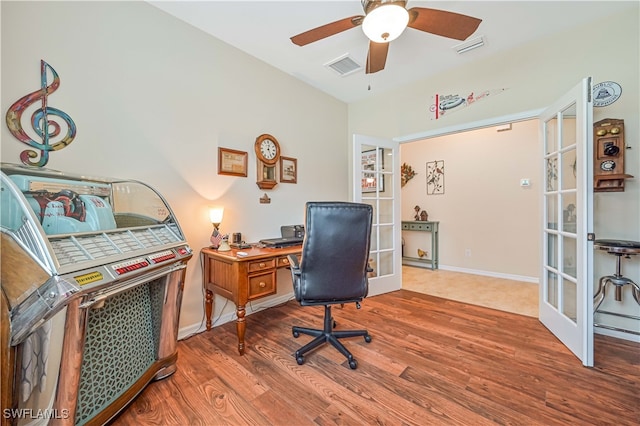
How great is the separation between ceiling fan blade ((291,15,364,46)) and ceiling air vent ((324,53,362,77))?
93 centimetres

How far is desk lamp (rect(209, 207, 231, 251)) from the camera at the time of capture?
2279mm

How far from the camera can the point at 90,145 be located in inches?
69.4

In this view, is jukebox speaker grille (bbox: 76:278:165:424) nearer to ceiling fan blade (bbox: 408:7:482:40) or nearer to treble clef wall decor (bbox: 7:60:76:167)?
treble clef wall decor (bbox: 7:60:76:167)

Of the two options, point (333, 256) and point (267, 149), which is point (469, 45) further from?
point (333, 256)

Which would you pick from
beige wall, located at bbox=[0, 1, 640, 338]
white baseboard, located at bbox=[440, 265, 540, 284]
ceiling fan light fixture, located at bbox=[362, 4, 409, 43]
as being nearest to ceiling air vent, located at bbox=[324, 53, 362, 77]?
beige wall, located at bbox=[0, 1, 640, 338]

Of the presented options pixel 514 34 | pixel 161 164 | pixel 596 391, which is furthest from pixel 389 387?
pixel 514 34

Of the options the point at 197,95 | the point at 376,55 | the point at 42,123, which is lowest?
the point at 42,123

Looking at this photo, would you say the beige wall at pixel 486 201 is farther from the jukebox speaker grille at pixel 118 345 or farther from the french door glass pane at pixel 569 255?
the jukebox speaker grille at pixel 118 345

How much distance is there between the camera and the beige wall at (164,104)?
1.62 metres

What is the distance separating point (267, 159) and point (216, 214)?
878 mm

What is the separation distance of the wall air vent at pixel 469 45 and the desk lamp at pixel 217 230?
9.22ft

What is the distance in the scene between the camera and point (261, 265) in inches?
83.0

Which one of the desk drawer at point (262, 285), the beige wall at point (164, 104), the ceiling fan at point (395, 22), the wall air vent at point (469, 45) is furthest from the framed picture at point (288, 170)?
the wall air vent at point (469, 45)

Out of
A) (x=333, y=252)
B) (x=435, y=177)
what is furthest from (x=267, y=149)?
(x=435, y=177)
